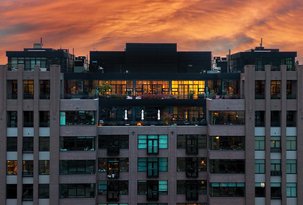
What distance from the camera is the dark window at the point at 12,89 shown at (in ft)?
220

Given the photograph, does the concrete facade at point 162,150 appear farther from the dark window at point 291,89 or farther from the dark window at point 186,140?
the dark window at point 291,89

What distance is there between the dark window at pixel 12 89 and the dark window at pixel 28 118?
3.25 m

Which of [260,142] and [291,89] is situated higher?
[291,89]

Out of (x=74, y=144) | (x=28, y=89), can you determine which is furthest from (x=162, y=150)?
(x=28, y=89)

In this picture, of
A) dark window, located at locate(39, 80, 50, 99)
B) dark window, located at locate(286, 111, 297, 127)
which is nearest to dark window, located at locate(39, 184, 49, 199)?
dark window, located at locate(39, 80, 50, 99)

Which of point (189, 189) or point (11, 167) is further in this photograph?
point (189, 189)

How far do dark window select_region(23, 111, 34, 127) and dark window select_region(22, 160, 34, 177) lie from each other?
225 inches

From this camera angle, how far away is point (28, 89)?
67.1 m

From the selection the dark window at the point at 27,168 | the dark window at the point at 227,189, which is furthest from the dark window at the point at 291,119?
the dark window at the point at 27,168

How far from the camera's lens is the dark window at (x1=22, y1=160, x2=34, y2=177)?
218 ft

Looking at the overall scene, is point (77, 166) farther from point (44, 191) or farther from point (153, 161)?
point (153, 161)

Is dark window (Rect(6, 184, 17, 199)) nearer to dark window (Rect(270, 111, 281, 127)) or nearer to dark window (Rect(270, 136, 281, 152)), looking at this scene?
dark window (Rect(270, 136, 281, 152))

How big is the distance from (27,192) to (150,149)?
2020cm

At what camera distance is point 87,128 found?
66.9 meters
